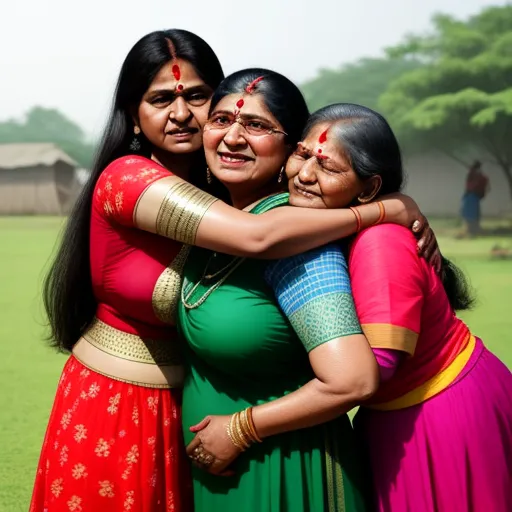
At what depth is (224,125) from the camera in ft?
5.85

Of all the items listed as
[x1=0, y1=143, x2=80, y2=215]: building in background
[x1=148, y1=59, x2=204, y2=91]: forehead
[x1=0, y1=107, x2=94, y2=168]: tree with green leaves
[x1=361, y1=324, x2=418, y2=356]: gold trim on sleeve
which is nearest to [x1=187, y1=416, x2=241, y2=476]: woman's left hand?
[x1=361, y1=324, x2=418, y2=356]: gold trim on sleeve

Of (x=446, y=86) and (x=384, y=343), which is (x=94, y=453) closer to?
(x=384, y=343)

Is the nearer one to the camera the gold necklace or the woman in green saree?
the woman in green saree

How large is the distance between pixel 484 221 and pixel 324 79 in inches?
261

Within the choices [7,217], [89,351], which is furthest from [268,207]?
[7,217]

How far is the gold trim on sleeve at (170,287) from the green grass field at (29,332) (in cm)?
183

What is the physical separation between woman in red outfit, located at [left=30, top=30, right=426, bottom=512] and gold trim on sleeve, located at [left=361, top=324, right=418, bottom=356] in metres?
0.55

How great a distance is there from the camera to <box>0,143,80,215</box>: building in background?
1655cm

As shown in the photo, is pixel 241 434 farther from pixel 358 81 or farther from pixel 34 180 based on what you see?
pixel 358 81

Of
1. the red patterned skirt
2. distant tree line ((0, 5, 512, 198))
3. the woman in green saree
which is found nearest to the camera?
the woman in green saree

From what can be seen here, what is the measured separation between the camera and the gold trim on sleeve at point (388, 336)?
1.55 meters

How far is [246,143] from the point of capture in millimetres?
1754

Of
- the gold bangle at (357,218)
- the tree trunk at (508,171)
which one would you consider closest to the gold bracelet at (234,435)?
the gold bangle at (357,218)

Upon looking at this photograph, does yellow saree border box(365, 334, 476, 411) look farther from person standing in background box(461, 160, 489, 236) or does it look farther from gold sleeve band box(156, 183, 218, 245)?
person standing in background box(461, 160, 489, 236)
